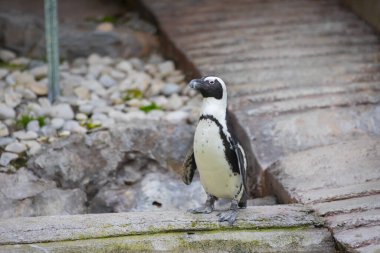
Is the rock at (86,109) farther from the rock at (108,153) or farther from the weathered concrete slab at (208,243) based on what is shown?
the weathered concrete slab at (208,243)

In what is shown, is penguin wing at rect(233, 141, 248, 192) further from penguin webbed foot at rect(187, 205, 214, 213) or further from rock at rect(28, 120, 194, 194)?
rock at rect(28, 120, 194, 194)

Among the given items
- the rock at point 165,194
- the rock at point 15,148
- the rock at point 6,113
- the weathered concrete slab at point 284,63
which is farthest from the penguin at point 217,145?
the rock at point 6,113

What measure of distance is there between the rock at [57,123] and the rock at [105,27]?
1.33 m

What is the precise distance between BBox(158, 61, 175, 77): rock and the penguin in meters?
2.18

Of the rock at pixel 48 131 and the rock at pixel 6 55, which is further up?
the rock at pixel 6 55

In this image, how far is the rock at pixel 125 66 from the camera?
593cm

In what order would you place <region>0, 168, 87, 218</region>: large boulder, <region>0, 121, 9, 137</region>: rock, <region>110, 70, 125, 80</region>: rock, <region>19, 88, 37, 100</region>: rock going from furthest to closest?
1. <region>110, 70, 125, 80</region>: rock
2. <region>19, 88, 37, 100</region>: rock
3. <region>0, 121, 9, 137</region>: rock
4. <region>0, 168, 87, 218</region>: large boulder

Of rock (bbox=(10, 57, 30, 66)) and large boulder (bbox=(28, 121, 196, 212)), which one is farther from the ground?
rock (bbox=(10, 57, 30, 66))

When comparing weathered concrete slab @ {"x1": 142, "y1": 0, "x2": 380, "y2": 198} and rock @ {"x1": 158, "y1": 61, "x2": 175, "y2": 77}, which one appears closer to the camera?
weathered concrete slab @ {"x1": 142, "y1": 0, "x2": 380, "y2": 198}

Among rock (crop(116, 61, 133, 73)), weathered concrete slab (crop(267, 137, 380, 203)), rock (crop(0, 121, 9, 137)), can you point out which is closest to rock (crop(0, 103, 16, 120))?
rock (crop(0, 121, 9, 137))

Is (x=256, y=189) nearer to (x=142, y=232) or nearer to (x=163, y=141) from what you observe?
(x=163, y=141)

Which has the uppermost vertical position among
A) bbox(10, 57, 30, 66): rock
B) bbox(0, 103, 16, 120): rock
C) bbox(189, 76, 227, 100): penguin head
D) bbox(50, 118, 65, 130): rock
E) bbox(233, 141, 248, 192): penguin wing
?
bbox(189, 76, 227, 100): penguin head

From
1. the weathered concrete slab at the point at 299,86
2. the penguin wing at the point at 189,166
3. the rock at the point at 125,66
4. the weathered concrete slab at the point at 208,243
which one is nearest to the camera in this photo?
the weathered concrete slab at the point at 208,243

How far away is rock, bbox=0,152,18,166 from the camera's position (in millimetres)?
4703
